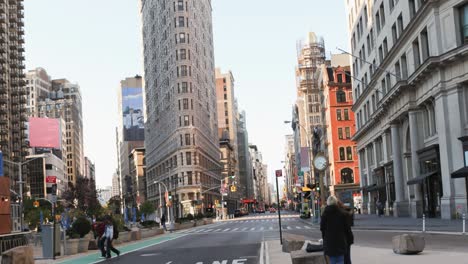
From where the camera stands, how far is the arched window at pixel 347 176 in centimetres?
10544

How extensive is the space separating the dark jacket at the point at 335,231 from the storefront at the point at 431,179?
34.2 meters

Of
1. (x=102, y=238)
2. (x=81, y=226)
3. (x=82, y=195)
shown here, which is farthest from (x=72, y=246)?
(x=82, y=195)

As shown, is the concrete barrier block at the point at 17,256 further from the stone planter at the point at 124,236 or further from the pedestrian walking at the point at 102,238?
the stone planter at the point at 124,236

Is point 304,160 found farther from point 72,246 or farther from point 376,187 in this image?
point 72,246

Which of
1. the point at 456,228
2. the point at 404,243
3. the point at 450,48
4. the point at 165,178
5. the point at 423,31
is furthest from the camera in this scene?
the point at 165,178

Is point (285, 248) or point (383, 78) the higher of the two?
point (383, 78)

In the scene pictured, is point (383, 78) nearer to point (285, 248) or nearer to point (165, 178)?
point (285, 248)

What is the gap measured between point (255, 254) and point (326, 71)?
85176 millimetres

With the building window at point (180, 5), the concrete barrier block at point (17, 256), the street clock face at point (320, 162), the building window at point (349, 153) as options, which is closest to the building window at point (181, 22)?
the building window at point (180, 5)

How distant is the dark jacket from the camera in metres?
10.7

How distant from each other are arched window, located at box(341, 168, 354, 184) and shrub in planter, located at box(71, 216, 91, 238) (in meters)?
Result: 77.4

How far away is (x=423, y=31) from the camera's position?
44.1m

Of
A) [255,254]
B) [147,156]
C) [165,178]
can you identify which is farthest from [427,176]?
[147,156]

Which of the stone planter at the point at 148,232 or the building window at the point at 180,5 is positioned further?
the building window at the point at 180,5
